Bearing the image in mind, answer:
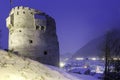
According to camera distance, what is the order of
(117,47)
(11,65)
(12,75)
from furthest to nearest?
1. (117,47)
2. (11,65)
3. (12,75)

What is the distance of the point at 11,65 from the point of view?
713cm

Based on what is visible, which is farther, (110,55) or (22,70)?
(110,55)

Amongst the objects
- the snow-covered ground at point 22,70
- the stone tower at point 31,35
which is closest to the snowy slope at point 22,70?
the snow-covered ground at point 22,70

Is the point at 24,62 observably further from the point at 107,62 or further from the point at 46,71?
the point at 107,62

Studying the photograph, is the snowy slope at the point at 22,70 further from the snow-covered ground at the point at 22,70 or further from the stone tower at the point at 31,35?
the stone tower at the point at 31,35

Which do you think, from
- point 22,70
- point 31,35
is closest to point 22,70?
point 22,70

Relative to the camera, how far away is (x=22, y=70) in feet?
23.0

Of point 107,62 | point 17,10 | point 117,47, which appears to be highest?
point 17,10

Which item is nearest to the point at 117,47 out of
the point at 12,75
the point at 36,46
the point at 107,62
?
the point at 107,62

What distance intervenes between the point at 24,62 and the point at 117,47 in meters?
17.7

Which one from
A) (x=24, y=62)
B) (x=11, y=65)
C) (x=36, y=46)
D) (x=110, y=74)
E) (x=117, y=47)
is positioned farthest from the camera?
(x=117, y=47)

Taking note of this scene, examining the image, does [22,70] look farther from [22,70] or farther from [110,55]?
[110,55]

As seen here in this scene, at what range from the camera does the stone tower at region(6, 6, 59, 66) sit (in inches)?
896

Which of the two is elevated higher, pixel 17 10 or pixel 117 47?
pixel 17 10
